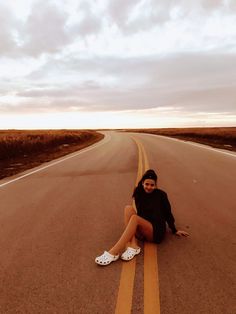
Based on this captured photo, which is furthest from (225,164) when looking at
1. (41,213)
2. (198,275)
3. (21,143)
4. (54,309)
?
(21,143)

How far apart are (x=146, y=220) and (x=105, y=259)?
0.93 meters

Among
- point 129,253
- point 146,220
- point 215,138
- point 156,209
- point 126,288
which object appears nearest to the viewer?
point 126,288

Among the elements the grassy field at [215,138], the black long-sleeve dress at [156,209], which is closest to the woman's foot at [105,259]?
the black long-sleeve dress at [156,209]

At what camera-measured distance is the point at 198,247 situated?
14.9ft

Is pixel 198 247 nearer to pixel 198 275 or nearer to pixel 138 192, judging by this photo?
pixel 198 275

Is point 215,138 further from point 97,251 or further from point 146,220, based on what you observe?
point 97,251

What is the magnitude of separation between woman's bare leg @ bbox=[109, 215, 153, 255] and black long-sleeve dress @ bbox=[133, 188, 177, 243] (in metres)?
0.12

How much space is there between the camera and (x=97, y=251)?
14.5ft

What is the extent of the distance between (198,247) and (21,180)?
746 centimetres

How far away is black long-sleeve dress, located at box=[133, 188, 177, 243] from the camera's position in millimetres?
4734

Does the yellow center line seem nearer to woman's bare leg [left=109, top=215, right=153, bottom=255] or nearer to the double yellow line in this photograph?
the double yellow line

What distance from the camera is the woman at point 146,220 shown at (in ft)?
14.1

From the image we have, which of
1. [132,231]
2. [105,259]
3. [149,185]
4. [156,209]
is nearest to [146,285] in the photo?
[105,259]

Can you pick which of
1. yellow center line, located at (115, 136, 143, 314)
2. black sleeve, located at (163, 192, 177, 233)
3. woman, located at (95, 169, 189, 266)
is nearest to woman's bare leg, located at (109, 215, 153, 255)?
woman, located at (95, 169, 189, 266)
